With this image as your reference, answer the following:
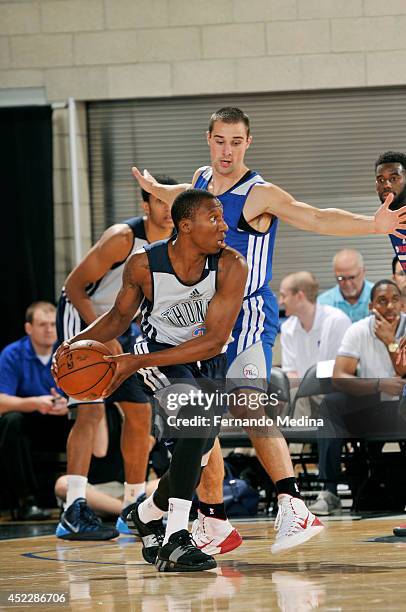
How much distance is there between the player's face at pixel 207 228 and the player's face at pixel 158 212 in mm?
1596

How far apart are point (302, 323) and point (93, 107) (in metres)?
2.82

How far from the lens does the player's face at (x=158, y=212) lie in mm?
5695

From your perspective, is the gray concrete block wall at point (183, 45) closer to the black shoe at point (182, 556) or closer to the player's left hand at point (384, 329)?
the player's left hand at point (384, 329)

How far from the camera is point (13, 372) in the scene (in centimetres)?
749

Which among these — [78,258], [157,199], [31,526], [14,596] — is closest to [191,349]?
[14,596]

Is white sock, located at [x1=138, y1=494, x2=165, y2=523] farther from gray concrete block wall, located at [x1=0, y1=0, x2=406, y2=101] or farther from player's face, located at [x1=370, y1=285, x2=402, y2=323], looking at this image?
gray concrete block wall, located at [x1=0, y1=0, x2=406, y2=101]

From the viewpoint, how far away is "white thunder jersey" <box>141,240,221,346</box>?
414cm

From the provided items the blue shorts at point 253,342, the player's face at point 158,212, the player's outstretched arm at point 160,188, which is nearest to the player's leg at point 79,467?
the player's face at point 158,212

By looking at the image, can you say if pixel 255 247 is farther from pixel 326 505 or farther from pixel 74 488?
pixel 326 505

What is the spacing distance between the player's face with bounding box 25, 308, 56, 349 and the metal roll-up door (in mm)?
1835

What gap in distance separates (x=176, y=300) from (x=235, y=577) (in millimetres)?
1014

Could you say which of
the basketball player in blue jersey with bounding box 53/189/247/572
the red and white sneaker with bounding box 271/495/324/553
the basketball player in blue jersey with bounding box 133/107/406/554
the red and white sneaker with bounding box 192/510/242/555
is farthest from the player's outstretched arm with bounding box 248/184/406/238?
the red and white sneaker with bounding box 192/510/242/555

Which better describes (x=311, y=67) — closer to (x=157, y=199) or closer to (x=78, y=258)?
(x=78, y=258)

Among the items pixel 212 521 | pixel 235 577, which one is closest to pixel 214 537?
pixel 212 521
